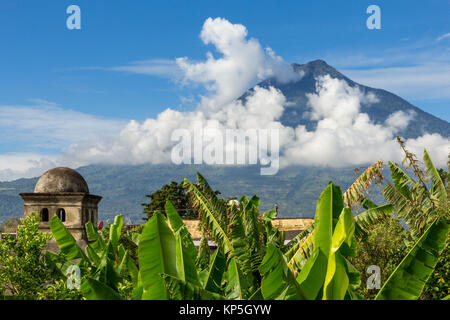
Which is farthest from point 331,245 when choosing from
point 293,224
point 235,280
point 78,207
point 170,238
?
point 293,224

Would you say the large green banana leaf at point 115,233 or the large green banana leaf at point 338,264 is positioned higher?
the large green banana leaf at point 338,264

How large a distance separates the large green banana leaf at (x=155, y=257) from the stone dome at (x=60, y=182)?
97.5 ft

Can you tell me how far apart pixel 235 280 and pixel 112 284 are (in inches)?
100.0

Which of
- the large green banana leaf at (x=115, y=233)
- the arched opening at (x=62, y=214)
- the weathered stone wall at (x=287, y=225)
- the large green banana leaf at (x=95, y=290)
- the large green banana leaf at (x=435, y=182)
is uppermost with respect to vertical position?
the large green banana leaf at (x=435, y=182)

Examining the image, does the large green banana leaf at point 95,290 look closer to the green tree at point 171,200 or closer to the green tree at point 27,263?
the green tree at point 27,263

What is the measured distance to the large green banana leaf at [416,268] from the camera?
7055 mm

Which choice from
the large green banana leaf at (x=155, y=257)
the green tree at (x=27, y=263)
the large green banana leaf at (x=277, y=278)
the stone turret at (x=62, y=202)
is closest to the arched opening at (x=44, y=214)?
the stone turret at (x=62, y=202)

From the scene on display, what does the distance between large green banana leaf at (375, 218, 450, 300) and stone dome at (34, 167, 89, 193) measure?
31354 mm

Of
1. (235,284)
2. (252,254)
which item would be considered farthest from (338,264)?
(252,254)

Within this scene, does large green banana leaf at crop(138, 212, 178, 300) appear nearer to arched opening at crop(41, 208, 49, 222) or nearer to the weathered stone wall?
arched opening at crop(41, 208, 49, 222)

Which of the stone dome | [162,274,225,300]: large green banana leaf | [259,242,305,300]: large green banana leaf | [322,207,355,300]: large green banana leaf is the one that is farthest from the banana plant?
the stone dome

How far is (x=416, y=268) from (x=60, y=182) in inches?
1258
